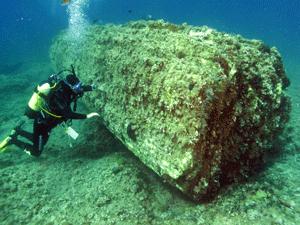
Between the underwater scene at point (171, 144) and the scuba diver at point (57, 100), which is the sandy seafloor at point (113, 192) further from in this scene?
the scuba diver at point (57, 100)

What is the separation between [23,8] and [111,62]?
337 ft

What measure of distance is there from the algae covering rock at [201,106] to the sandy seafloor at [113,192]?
1.26ft

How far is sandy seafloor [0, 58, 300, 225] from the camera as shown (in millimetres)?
4277

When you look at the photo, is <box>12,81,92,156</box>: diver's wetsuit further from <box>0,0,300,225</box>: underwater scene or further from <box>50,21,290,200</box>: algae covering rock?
<box>50,21,290,200</box>: algae covering rock

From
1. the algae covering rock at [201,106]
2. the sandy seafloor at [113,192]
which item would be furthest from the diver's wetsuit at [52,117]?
the algae covering rock at [201,106]

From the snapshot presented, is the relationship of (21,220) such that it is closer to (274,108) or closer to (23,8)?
(274,108)

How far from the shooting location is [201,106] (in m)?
4.20

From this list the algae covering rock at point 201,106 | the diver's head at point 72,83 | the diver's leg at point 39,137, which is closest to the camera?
the algae covering rock at point 201,106

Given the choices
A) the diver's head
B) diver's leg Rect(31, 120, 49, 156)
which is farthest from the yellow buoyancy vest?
diver's leg Rect(31, 120, 49, 156)

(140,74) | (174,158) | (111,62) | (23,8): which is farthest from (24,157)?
(23,8)

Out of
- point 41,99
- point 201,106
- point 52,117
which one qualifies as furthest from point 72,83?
point 201,106

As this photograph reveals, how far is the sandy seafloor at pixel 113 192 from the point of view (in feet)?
14.0

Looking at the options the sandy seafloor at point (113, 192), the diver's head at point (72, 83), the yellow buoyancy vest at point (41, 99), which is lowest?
the sandy seafloor at point (113, 192)

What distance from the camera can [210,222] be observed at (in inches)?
164
